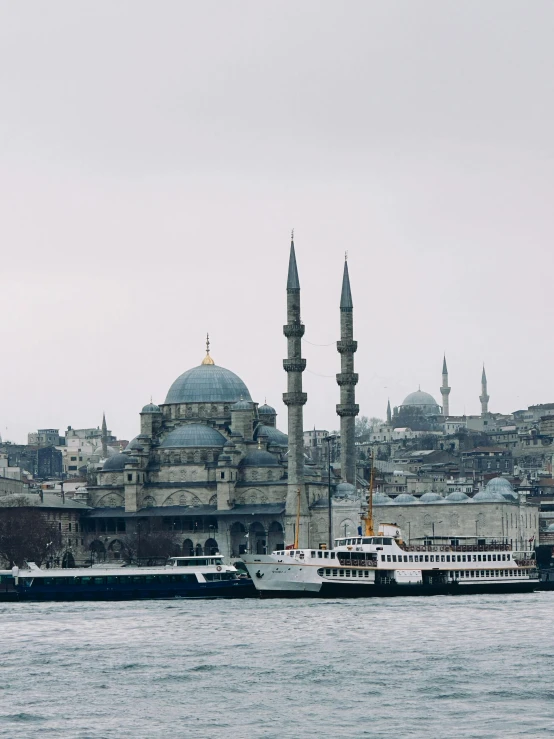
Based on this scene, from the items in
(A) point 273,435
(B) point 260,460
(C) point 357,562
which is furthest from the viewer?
(A) point 273,435

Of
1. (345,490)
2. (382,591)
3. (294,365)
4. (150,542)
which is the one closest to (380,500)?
(345,490)

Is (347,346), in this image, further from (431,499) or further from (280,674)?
(280,674)

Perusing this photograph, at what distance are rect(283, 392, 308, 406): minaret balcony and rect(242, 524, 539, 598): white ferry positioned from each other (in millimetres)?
25689

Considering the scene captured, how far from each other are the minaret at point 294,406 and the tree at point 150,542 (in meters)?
6.85

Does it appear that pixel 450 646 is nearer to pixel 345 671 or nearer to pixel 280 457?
pixel 345 671

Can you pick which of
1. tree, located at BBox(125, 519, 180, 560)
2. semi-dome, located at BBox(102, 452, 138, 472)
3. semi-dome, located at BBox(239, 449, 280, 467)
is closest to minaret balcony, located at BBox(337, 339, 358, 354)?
semi-dome, located at BBox(239, 449, 280, 467)

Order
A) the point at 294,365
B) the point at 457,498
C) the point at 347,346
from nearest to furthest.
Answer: the point at 294,365
the point at 457,498
the point at 347,346

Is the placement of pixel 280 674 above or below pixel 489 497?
below

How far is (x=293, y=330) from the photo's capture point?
351ft

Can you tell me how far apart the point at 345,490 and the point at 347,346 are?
923cm

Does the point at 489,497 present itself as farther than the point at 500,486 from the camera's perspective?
No

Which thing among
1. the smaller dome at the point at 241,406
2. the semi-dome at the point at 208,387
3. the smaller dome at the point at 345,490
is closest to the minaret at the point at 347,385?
the smaller dome at the point at 345,490

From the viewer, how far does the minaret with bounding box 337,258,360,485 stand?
111 m

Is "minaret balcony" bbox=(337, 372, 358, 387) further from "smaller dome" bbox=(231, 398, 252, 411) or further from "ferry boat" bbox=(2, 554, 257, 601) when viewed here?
"ferry boat" bbox=(2, 554, 257, 601)
